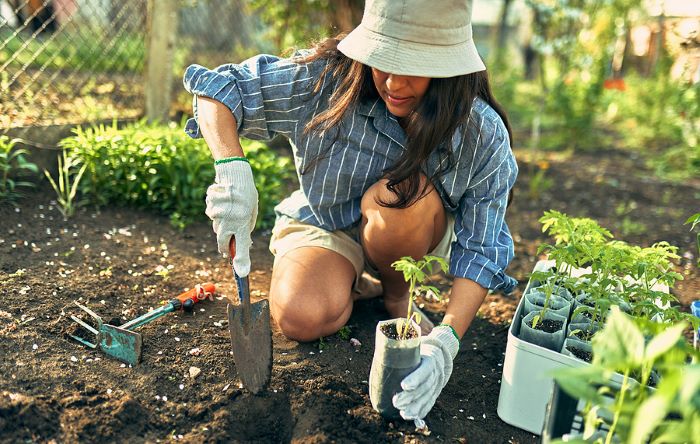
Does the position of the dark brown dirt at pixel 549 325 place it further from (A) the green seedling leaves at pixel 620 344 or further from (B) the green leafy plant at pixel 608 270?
(A) the green seedling leaves at pixel 620 344

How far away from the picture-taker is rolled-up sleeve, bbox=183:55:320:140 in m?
2.16

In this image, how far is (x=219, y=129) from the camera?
6.98 feet

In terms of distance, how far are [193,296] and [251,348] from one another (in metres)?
0.51

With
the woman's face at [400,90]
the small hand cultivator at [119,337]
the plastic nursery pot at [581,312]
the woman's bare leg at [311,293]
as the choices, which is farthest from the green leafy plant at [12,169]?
the plastic nursery pot at [581,312]

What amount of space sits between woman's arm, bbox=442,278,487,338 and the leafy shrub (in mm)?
1361

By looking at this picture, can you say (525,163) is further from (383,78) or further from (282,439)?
(282,439)

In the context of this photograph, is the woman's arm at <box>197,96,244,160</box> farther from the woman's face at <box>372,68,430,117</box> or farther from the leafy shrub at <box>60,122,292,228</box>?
the leafy shrub at <box>60,122,292,228</box>

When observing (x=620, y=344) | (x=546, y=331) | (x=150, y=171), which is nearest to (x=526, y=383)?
(x=546, y=331)

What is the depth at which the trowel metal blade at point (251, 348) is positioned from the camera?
1958 millimetres

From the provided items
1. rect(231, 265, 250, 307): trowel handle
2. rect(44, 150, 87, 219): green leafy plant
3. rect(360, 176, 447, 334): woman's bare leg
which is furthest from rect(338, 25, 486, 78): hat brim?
rect(44, 150, 87, 219): green leafy plant

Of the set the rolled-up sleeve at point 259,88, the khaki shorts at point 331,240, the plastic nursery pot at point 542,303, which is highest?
the rolled-up sleeve at point 259,88

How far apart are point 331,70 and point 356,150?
11.3 inches

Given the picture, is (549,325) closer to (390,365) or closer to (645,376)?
(390,365)

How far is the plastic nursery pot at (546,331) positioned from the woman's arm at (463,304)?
0.54ft
